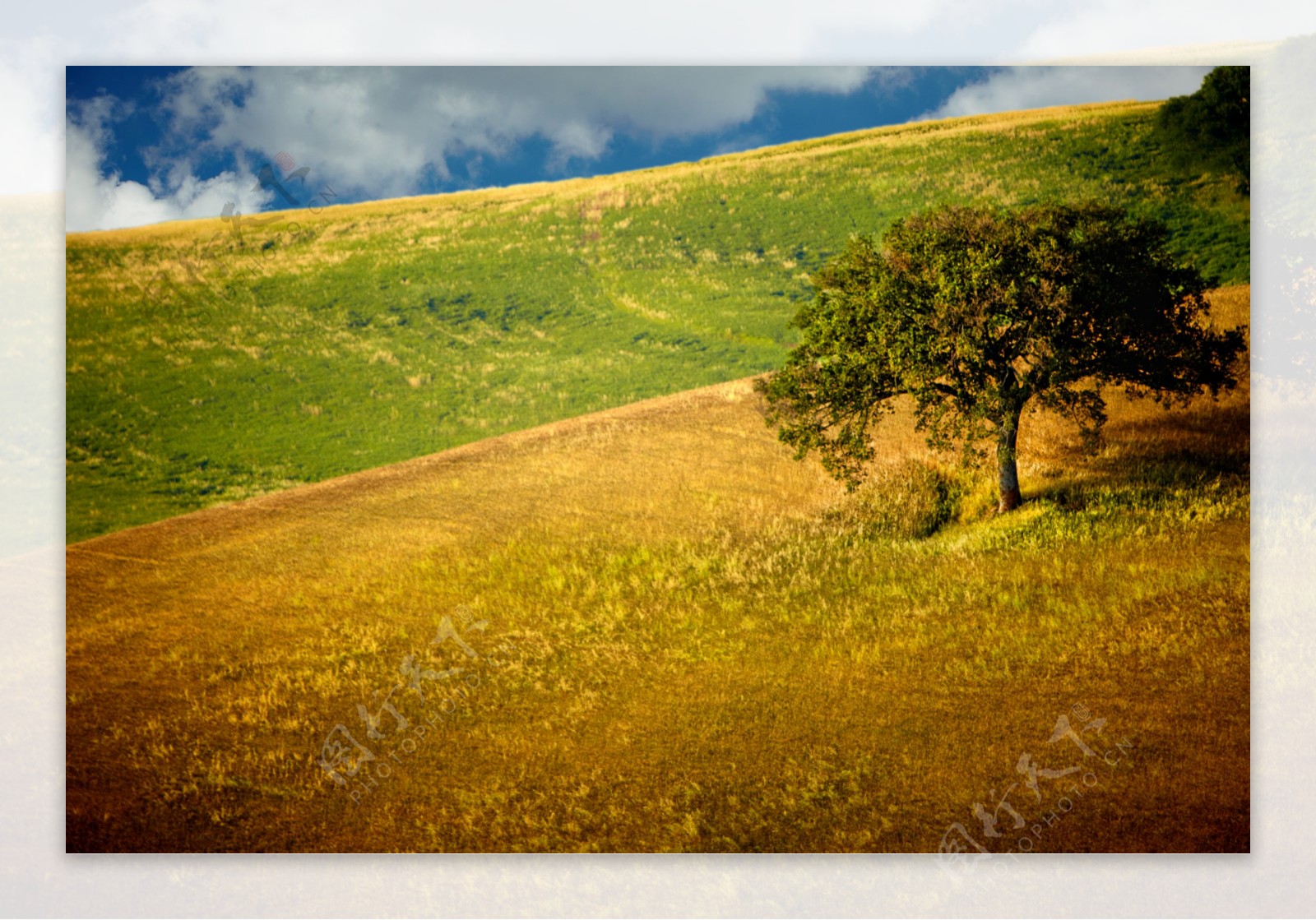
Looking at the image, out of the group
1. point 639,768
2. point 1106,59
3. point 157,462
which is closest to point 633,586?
point 639,768

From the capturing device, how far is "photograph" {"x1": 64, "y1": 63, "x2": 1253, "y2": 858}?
589 cm

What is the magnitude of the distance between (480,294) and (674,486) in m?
2.96

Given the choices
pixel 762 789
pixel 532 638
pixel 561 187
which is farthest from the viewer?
pixel 561 187

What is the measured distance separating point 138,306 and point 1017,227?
6.59m

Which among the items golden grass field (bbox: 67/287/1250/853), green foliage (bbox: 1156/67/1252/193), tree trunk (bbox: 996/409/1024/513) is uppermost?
green foliage (bbox: 1156/67/1252/193)

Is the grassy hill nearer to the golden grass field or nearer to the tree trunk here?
the golden grass field

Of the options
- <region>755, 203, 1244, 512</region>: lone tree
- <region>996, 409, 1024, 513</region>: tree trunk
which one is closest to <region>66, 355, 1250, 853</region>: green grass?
<region>996, 409, 1024, 513</region>: tree trunk

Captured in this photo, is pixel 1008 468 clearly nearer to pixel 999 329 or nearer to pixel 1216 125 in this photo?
pixel 999 329

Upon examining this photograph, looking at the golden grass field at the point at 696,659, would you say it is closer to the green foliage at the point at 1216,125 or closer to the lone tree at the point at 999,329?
the lone tree at the point at 999,329

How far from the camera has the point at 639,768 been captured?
5863 mm

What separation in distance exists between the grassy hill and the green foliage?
0.51 ft

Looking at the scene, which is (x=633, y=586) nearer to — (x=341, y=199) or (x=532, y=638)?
(x=532, y=638)

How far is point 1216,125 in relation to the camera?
7.29 metres

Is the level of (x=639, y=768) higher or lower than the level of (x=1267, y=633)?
lower
